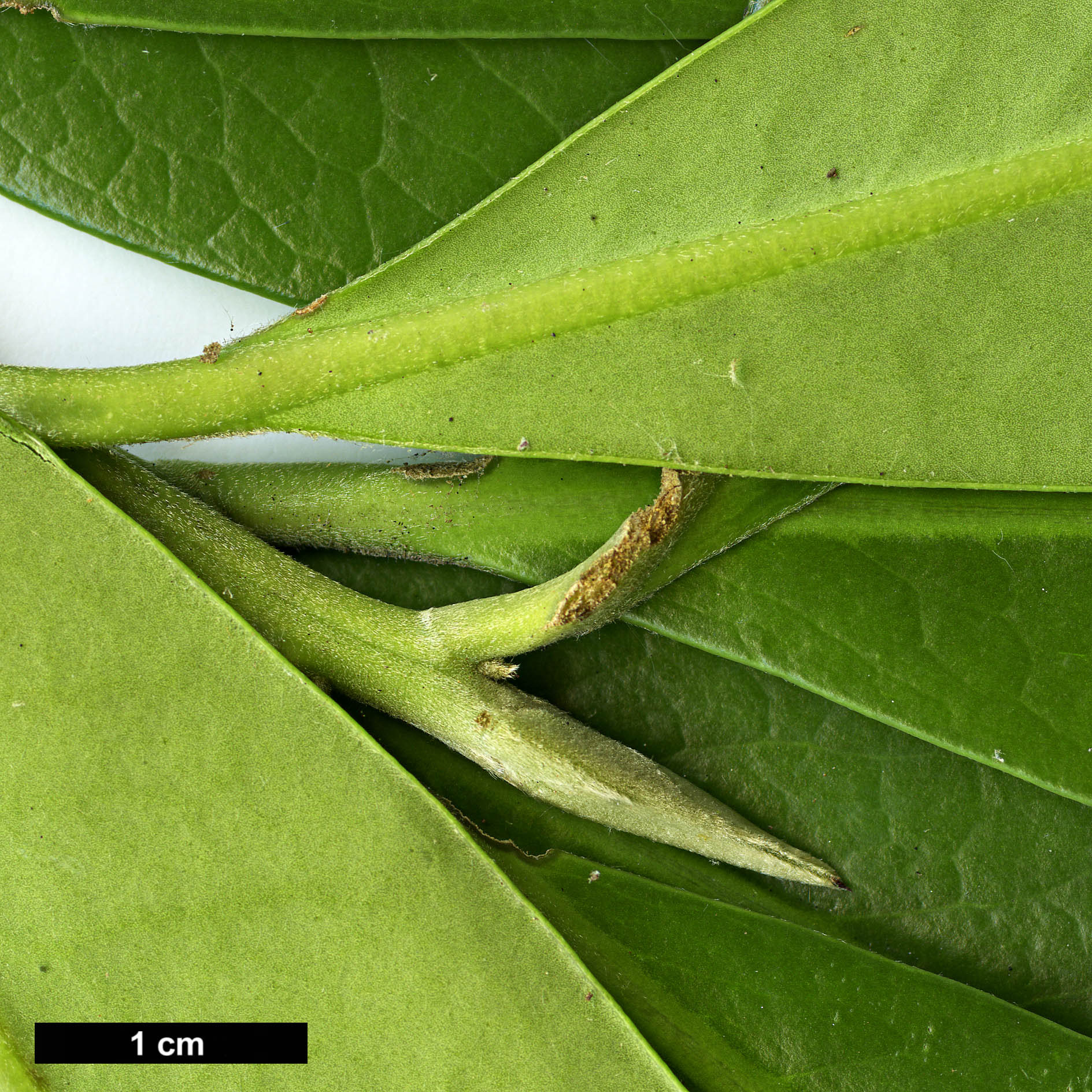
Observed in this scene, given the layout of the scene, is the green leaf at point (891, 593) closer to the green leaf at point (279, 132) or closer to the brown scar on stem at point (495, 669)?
the brown scar on stem at point (495, 669)

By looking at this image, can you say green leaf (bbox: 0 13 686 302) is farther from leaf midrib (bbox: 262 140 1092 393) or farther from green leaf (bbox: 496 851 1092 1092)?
green leaf (bbox: 496 851 1092 1092)

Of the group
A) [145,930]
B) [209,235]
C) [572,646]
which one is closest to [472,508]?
[572,646]

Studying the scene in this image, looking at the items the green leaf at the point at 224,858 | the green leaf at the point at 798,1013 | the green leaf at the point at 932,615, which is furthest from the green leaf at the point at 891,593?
the green leaf at the point at 224,858

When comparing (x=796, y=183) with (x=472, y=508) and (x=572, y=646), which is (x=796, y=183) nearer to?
(x=472, y=508)

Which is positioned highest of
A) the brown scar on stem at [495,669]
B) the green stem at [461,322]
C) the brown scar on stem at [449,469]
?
the green stem at [461,322]

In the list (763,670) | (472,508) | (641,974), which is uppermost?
(472,508)

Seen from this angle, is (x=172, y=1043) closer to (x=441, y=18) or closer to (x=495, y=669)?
(x=495, y=669)

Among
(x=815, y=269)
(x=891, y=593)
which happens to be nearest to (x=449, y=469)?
(x=815, y=269)

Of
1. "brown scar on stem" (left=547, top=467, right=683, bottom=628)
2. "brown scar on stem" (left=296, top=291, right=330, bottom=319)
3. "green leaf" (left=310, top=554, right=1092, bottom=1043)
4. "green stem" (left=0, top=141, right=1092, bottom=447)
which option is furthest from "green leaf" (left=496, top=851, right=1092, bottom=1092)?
"brown scar on stem" (left=296, top=291, right=330, bottom=319)
